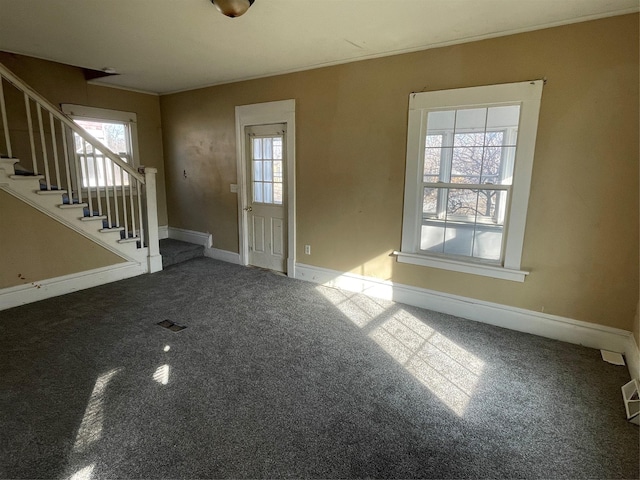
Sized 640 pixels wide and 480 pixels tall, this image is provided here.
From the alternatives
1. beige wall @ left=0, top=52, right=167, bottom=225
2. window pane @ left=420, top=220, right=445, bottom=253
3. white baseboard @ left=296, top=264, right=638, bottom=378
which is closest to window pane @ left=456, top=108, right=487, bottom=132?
window pane @ left=420, top=220, right=445, bottom=253

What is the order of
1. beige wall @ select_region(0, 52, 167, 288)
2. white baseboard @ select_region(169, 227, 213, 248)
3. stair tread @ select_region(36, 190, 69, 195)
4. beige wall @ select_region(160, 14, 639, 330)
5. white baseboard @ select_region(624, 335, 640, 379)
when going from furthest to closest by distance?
white baseboard @ select_region(169, 227, 213, 248) < stair tread @ select_region(36, 190, 69, 195) < beige wall @ select_region(0, 52, 167, 288) < beige wall @ select_region(160, 14, 639, 330) < white baseboard @ select_region(624, 335, 640, 379)

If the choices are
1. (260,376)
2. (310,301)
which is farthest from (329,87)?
(260,376)

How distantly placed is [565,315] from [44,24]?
16.7ft

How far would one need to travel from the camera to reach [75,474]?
A: 1606 mm

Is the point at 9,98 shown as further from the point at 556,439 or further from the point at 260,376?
the point at 556,439

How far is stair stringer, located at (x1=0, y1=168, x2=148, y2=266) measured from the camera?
11.2 ft

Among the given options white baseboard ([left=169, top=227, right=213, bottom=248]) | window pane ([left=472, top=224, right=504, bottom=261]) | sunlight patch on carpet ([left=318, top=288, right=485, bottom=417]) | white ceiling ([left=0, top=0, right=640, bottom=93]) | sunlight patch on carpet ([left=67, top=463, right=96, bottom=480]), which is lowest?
sunlight patch on carpet ([left=67, top=463, right=96, bottom=480])

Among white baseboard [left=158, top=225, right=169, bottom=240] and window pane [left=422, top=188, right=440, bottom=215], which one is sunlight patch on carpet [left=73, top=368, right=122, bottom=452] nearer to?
window pane [left=422, top=188, right=440, bottom=215]

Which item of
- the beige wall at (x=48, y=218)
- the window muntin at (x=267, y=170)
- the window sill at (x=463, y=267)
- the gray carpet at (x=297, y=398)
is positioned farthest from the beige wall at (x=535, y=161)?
the beige wall at (x=48, y=218)

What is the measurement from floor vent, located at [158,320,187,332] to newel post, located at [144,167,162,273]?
68.0 inches

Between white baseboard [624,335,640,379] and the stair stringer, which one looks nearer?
white baseboard [624,335,640,379]

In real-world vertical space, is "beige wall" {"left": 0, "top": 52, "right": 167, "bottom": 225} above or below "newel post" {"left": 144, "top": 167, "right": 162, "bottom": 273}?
above

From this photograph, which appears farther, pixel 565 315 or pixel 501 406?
pixel 565 315

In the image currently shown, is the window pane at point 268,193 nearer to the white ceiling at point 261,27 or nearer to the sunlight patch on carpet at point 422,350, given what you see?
the white ceiling at point 261,27
